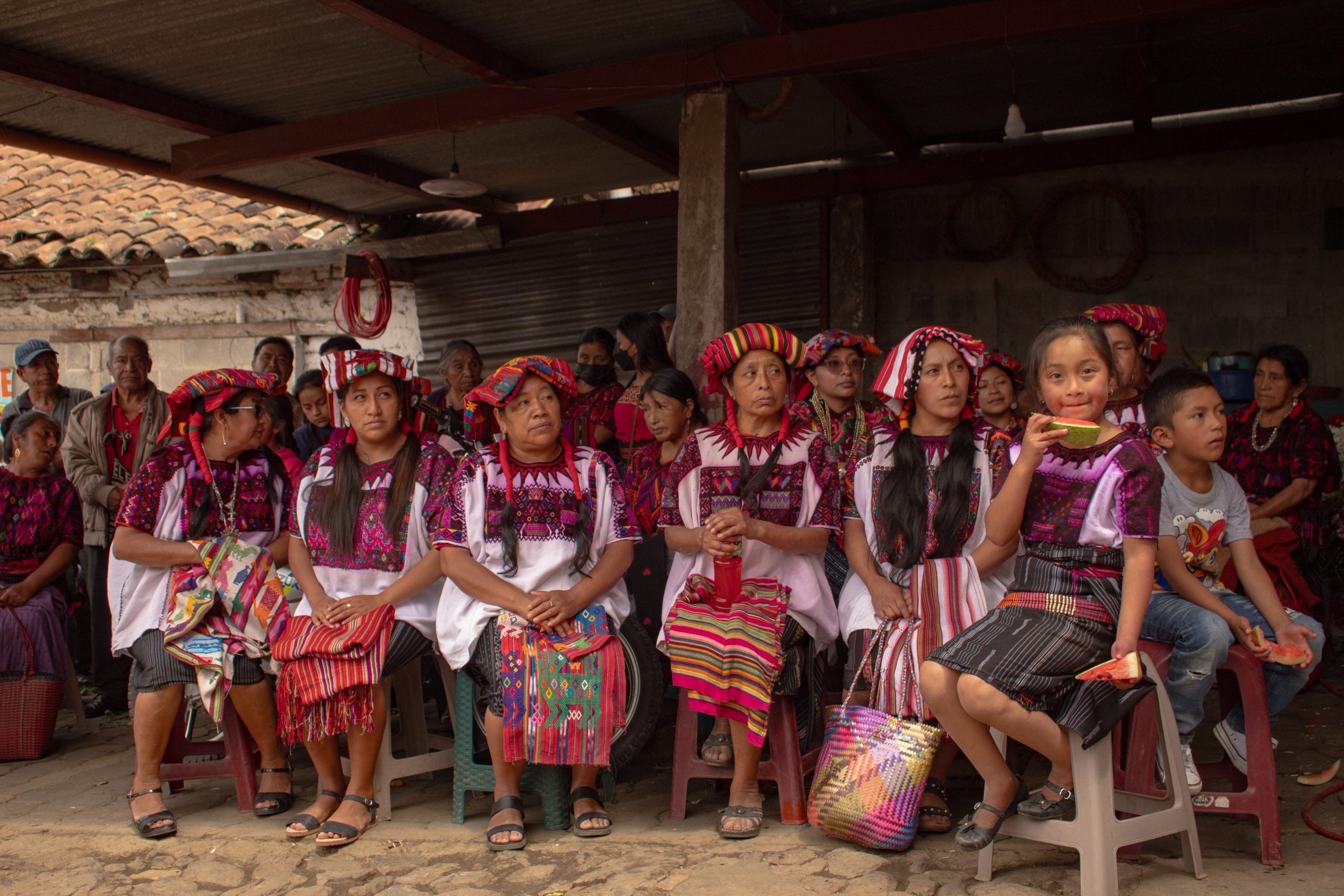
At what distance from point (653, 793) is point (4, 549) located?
135 inches

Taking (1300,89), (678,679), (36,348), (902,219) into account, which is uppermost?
(1300,89)

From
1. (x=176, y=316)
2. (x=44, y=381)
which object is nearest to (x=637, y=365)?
(x=44, y=381)

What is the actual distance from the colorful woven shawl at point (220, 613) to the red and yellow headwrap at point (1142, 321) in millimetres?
3130

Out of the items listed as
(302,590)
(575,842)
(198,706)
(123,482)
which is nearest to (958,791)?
(575,842)

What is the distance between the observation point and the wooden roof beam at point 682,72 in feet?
15.4

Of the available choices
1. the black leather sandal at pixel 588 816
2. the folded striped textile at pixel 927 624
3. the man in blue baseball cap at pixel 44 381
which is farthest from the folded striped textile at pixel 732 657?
the man in blue baseball cap at pixel 44 381

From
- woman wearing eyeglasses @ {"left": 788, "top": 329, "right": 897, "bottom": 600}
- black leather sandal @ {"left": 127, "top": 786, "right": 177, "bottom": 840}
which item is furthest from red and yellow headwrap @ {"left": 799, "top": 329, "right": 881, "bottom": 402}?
black leather sandal @ {"left": 127, "top": 786, "right": 177, "bottom": 840}

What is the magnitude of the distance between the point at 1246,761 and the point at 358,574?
297 centimetres

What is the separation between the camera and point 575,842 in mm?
3553

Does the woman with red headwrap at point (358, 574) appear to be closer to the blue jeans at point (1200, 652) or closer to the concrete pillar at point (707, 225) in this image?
the concrete pillar at point (707, 225)

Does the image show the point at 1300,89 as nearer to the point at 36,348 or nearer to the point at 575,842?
the point at 575,842

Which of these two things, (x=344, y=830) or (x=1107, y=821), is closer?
(x=1107, y=821)

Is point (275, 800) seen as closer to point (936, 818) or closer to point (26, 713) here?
point (26, 713)

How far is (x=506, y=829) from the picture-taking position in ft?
11.6
